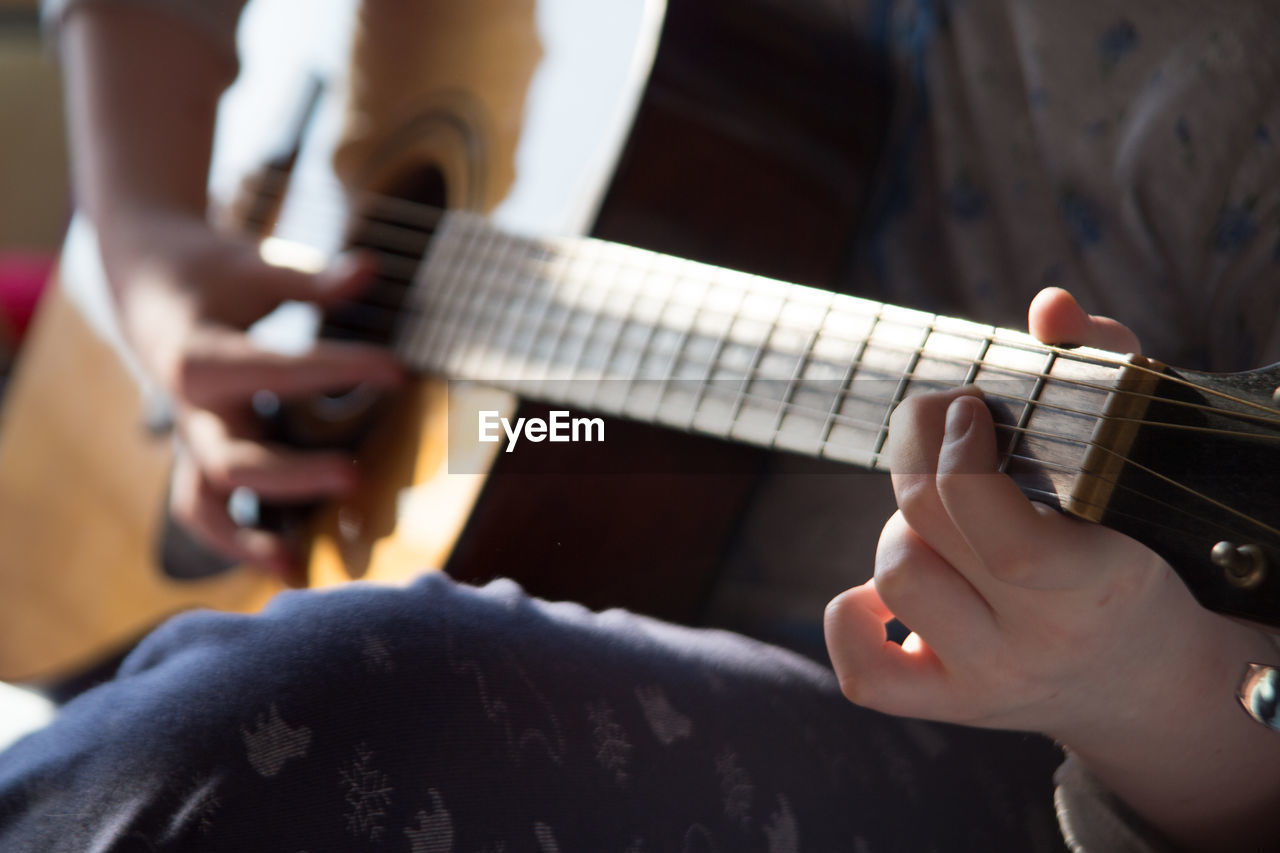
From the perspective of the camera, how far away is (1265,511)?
0.19m

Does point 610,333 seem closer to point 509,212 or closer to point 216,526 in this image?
point 509,212

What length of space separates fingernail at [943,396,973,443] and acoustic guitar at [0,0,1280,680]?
12 millimetres

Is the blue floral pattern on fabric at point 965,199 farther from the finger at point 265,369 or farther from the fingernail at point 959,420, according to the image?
the finger at point 265,369

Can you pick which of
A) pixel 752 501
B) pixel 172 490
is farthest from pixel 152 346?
pixel 752 501

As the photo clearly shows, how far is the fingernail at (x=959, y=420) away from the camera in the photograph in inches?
8.5

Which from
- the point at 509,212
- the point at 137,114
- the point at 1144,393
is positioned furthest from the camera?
the point at 137,114

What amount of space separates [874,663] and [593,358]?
157mm

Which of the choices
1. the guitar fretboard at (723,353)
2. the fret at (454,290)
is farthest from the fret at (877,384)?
the fret at (454,290)

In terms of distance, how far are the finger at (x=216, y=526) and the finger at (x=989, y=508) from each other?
336mm

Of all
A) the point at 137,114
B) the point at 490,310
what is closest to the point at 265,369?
the point at 490,310

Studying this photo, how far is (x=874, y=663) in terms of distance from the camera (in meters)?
0.25

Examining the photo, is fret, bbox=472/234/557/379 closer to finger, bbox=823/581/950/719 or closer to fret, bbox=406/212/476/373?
fret, bbox=406/212/476/373

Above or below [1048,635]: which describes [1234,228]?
above

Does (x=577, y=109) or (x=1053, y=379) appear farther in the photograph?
(x=577, y=109)
